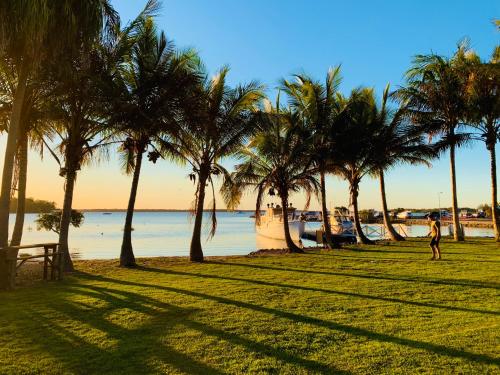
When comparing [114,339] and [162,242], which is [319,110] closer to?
[114,339]

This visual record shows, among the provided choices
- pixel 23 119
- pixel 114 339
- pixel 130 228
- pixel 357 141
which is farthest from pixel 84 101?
pixel 357 141

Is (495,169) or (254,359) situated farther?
(495,169)

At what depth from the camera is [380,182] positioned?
2523cm

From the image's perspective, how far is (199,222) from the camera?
54.5 feet

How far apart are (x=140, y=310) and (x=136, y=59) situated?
944 centimetres

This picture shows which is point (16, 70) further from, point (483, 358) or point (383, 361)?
point (483, 358)

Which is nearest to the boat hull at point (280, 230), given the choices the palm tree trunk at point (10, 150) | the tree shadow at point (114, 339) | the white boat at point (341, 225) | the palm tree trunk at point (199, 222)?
the white boat at point (341, 225)

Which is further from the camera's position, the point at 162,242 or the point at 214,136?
the point at 162,242

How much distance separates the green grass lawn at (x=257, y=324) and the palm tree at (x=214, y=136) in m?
5.45

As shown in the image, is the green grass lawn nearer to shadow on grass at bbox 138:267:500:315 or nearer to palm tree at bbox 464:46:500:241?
shadow on grass at bbox 138:267:500:315

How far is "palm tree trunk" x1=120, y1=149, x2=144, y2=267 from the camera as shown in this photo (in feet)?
47.7

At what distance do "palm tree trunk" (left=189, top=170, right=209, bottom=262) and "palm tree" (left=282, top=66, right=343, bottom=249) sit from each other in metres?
5.92

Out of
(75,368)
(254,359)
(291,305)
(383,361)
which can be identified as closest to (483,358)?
(383,361)

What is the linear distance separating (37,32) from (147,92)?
4833 mm
